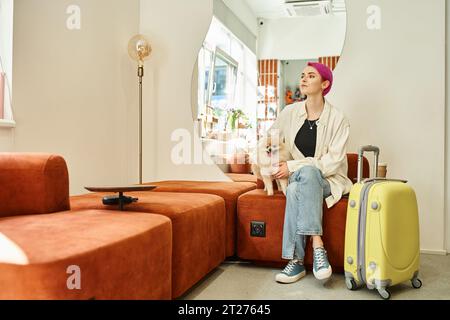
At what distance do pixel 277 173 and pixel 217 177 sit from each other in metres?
1.02

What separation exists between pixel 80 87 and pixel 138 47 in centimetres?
66

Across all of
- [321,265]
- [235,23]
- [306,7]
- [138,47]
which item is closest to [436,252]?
[321,265]

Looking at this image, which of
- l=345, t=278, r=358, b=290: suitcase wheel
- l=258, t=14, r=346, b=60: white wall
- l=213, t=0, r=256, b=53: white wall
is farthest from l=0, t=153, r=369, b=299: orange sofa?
l=213, t=0, r=256, b=53: white wall

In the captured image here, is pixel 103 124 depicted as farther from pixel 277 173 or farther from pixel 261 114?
pixel 277 173

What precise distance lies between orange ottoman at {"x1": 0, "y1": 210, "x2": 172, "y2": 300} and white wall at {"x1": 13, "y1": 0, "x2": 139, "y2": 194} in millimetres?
1120

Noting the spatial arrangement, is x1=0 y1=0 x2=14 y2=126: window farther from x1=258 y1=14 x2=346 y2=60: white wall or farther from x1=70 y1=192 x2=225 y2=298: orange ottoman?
x1=258 y1=14 x2=346 y2=60: white wall

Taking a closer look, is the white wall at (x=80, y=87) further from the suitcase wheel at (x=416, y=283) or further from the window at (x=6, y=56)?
the suitcase wheel at (x=416, y=283)

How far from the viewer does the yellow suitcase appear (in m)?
1.86

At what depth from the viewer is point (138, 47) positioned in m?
3.30

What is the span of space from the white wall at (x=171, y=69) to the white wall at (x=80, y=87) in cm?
16

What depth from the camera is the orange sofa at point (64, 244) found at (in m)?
1.01

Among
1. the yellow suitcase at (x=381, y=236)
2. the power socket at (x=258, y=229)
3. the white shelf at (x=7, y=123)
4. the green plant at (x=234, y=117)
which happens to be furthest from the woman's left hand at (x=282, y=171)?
the white shelf at (x=7, y=123)

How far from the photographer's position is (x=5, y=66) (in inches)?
93.1

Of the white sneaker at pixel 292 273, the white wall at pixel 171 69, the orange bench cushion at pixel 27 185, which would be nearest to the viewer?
the orange bench cushion at pixel 27 185
